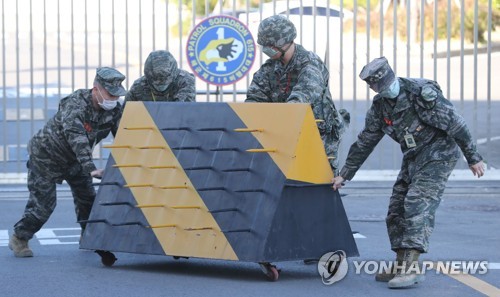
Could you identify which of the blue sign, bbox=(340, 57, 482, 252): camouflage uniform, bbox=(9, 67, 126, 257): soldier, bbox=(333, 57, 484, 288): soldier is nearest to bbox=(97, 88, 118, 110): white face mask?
bbox=(9, 67, 126, 257): soldier

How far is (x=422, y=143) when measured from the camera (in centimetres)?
889

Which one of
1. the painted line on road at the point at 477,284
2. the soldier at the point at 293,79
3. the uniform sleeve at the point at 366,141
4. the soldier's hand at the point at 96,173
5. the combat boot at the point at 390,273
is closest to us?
the painted line on road at the point at 477,284

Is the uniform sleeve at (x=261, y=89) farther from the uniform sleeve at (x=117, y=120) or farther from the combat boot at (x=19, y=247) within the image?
the combat boot at (x=19, y=247)

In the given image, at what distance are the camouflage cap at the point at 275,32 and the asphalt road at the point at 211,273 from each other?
1.56 metres

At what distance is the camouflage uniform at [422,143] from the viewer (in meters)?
8.77

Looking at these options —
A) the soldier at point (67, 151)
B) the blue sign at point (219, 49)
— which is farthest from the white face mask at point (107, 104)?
the blue sign at point (219, 49)

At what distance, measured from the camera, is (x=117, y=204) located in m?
9.54

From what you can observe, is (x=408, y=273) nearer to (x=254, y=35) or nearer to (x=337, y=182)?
(x=337, y=182)

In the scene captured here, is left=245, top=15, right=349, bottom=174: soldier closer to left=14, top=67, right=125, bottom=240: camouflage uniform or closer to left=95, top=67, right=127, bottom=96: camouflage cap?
left=95, top=67, right=127, bottom=96: camouflage cap

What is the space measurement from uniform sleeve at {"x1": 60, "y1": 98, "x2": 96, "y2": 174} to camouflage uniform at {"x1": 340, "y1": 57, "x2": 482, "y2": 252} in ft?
6.86

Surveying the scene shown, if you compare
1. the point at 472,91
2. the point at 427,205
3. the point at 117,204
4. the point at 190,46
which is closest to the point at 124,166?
the point at 117,204

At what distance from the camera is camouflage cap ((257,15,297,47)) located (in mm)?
9414

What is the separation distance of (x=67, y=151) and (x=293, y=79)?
5.86 ft

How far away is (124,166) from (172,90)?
836 mm
